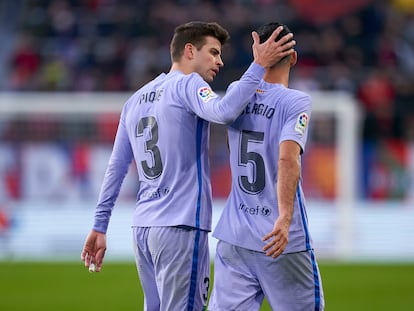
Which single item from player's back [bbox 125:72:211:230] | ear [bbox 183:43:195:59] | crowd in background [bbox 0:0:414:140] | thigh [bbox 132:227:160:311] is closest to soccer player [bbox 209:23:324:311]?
player's back [bbox 125:72:211:230]

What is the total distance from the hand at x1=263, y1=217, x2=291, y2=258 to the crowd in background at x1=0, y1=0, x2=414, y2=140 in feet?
43.5

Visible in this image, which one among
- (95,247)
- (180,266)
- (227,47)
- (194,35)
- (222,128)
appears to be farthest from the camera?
(227,47)

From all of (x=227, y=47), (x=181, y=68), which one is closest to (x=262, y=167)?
(x=181, y=68)

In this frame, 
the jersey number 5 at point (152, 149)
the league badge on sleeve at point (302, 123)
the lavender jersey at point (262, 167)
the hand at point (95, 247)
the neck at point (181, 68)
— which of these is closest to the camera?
the league badge on sleeve at point (302, 123)

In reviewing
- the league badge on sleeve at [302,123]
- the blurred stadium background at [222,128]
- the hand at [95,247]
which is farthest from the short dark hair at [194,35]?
the blurred stadium background at [222,128]

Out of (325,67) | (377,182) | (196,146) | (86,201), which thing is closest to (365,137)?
(377,182)

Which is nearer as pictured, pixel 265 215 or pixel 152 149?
pixel 265 215

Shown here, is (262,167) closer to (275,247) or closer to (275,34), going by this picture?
(275,247)

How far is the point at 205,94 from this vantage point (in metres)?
5.81

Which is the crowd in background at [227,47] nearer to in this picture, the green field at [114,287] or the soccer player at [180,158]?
the green field at [114,287]

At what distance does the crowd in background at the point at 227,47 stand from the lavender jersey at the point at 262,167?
12.8m

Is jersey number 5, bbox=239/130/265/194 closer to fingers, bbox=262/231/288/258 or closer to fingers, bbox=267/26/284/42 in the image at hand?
fingers, bbox=262/231/288/258

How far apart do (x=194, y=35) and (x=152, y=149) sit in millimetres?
720

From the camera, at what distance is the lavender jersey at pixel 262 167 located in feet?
18.9
